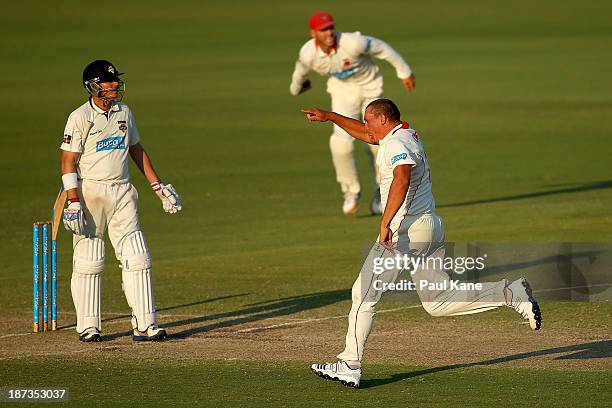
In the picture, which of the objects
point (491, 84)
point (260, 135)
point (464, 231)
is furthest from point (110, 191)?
point (491, 84)

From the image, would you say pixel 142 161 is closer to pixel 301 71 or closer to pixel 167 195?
pixel 167 195

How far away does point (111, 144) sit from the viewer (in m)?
11.2

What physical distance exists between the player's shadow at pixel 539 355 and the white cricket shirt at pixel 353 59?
7.38 meters

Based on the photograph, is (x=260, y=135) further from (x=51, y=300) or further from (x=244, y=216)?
(x=51, y=300)

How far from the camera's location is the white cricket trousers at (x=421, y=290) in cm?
936

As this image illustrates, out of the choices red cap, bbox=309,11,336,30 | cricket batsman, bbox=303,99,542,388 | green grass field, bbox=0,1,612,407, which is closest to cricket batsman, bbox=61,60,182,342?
green grass field, bbox=0,1,612,407

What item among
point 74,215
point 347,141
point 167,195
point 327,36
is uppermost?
point 327,36

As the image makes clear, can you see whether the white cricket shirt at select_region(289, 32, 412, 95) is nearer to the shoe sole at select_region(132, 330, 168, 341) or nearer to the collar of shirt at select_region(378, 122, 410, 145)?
the shoe sole at select_region(132, 330, 168, 341)

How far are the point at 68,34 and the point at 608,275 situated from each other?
43.0 metres

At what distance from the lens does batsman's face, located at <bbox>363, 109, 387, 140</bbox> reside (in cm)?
951

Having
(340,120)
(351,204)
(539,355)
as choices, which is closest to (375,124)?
(340,120)

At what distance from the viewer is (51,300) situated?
1195 centimetres

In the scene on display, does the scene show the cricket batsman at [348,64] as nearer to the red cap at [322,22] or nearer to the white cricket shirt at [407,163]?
the red cap at [322,22]

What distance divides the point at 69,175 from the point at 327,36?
693 cm
